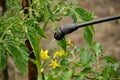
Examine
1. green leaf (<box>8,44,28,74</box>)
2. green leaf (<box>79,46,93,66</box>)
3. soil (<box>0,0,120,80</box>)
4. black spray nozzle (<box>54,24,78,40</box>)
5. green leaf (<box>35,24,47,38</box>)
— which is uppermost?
black spray nozzle (<box>54,24,78,40</box>)

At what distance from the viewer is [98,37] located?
357 cm

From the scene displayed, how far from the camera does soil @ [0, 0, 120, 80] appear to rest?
3299 millimetres

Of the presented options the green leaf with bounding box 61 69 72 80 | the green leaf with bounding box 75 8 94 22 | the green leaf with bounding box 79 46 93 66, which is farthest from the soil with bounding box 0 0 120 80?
the green leaf with bounding box 75 8 94 22

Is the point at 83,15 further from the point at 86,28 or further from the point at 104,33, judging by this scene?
the point at 104,33

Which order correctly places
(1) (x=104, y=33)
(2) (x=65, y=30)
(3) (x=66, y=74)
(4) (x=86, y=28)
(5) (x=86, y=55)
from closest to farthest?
(2) (x=65, y=30)
(4) (x=86, y=28)
(3) (x=66, y=74)
(5) (x=86, y=55)
(1) (x=104, y=33)

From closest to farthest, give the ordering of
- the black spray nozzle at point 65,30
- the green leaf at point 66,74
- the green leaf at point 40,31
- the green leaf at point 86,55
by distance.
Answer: the black spray nozzle at point 65,30, the green leaf at point 40,31, the green leaf at point 66,74, the green leaf at point 86,55

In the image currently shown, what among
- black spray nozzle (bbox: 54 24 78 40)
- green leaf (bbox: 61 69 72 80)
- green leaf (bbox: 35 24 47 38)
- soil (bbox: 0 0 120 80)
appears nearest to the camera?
black spray nozzle (bbox: 54 24 78 40)

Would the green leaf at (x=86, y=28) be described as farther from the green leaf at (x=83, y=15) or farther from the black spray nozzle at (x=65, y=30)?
the black spray nozzle at (x=65, y=30)

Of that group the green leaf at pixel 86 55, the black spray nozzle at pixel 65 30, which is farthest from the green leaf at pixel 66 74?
the black spray nozzle at pixel 65 30

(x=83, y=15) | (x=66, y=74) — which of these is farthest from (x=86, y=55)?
(x=83, y=15)

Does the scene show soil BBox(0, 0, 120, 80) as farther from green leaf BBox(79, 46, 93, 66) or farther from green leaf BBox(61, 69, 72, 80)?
green leaf BBox(61, 69, 72, 80)

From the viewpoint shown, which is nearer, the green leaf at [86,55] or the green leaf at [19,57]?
the green leaf at [19,57]

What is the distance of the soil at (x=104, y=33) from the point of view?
130 inches

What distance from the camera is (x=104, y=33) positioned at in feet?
11.9
